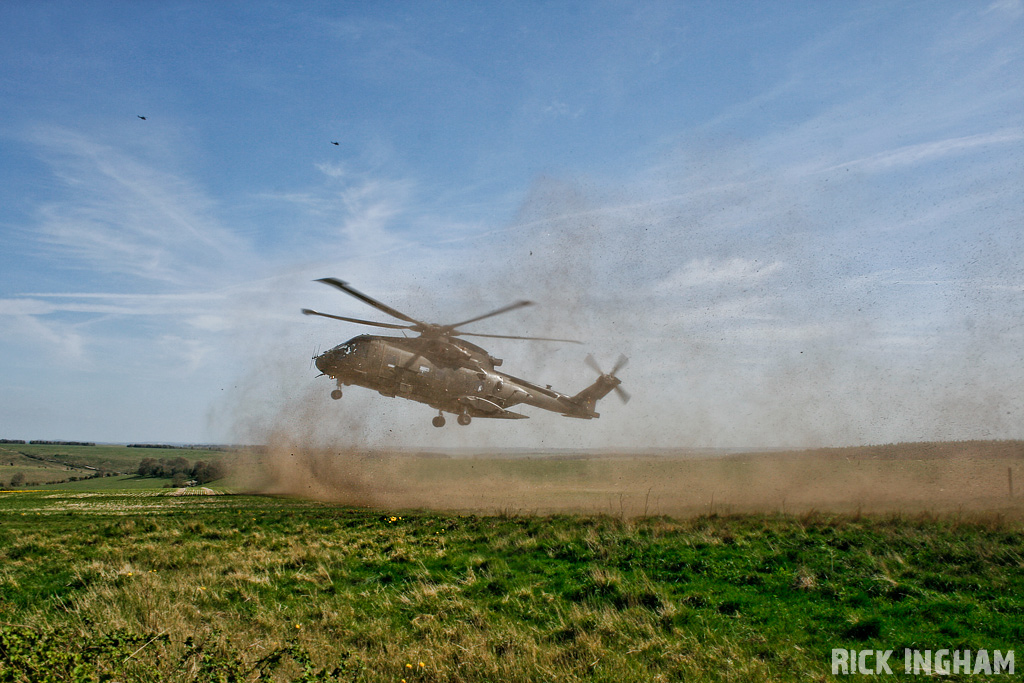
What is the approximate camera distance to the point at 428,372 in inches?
979

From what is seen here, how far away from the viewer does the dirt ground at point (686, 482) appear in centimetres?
2859

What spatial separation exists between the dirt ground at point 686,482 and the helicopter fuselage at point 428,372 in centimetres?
689

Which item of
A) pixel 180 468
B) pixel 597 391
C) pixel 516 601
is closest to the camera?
pixel 516 601

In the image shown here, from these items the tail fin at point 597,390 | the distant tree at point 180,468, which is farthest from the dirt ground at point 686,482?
the distant tree at point 180,468

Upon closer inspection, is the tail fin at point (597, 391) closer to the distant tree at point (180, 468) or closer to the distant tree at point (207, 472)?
the distant tree at point (207, 472)

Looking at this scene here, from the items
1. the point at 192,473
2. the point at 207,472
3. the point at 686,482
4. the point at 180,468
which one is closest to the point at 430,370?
the point at 686,482

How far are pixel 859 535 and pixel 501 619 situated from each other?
12642 mm

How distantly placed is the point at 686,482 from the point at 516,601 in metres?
33.8

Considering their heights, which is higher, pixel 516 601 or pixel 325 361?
pixel 325 361

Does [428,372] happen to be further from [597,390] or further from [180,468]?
[180,468]

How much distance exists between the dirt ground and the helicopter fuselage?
6.89 metres

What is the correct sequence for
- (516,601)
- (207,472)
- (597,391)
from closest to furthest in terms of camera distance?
(516,601)
(597,391)
(207,472)

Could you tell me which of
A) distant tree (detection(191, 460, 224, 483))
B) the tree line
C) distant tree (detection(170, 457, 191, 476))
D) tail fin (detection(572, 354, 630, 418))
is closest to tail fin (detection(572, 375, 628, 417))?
tail fin (detection(572, 354, 630, 418))

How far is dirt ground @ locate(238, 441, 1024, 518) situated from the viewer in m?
28.6
